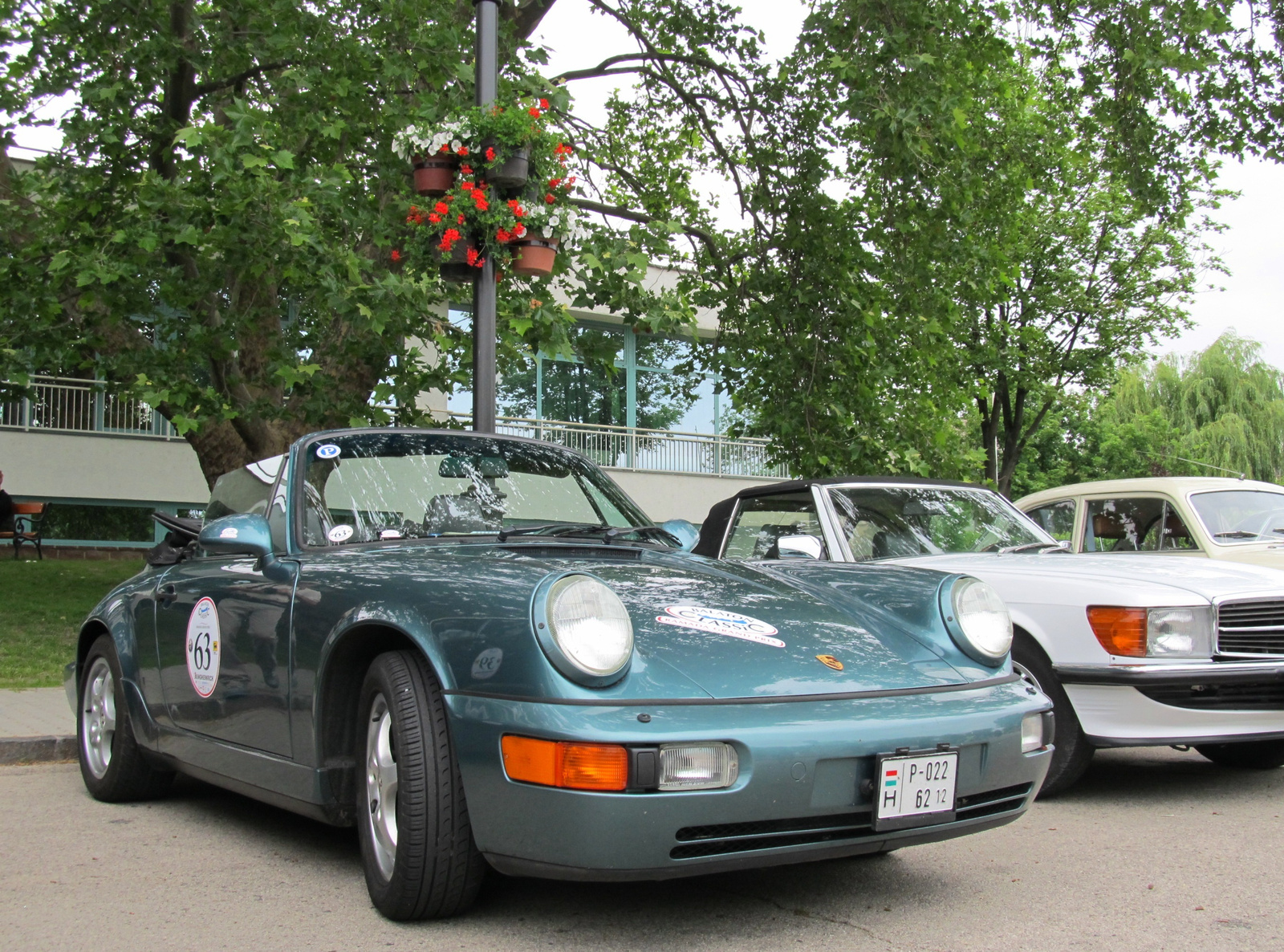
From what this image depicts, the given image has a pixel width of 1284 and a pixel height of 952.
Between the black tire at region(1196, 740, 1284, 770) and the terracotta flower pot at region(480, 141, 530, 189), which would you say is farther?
the terracotta flower pot at region(480, 141, 530, 189)

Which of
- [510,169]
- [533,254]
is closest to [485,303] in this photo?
[533,254]

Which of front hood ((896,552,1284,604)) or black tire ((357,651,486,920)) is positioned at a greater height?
front hood ((896,552,1284,604))

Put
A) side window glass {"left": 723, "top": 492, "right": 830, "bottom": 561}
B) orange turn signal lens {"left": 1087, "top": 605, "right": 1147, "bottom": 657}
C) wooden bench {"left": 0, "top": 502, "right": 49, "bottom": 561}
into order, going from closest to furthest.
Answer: orange turn signal lens {"left": 1087, "top": 605, "right": 1147, "bottom": 657} → side window glass {"left": 723, "top": 492, "right": 830, "bottom": 561} → wooden bench {"left": 0, "top": 502, "right": 49, "bottom": 561}

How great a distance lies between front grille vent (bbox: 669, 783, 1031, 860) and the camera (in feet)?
9.80

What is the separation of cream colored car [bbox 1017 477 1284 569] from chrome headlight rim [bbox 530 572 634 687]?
18.2 ft

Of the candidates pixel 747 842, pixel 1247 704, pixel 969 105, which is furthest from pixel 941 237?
pixel 747 842

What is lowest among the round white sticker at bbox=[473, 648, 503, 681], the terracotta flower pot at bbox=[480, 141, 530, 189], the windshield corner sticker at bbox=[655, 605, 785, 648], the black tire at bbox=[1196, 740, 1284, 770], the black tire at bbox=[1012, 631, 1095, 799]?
the black tire at bbox=[1196, 740, 1284, 770]

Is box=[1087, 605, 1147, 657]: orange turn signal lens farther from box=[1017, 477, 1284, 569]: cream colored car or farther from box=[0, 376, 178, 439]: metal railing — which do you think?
box=[0, 376, 178, 439]: metal railing

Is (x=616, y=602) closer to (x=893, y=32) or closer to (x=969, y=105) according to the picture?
(x=893, y=32)

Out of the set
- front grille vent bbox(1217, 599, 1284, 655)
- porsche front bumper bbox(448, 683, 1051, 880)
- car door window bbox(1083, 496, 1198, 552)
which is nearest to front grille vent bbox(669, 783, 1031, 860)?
porsche front bumper bbox(448, 683, 1051, 880)

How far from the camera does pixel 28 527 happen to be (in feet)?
66.3

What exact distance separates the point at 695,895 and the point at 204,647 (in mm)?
2060

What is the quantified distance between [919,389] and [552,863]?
11950mm

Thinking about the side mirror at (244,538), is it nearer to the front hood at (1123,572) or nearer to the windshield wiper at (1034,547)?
the front hood at (1123,572)
